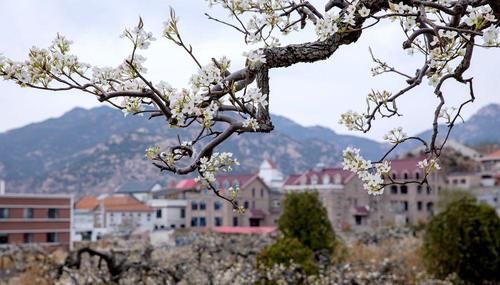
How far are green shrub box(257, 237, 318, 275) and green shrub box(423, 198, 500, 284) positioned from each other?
2254 mm

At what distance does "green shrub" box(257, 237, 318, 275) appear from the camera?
846 centimetres

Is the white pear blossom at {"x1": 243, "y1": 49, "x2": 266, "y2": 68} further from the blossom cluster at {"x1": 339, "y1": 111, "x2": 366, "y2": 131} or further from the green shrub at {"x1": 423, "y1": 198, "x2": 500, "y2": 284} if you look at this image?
the green shrub at {"x1": 423, "y1": 198, "x2": 500, "y2": 284}

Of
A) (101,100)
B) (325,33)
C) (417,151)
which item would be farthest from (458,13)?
(417,151)

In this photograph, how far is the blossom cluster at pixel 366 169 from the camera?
2.15 m

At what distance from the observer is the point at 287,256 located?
334 inches

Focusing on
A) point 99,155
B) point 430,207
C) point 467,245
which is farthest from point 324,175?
point 99,155

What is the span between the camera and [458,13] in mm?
2016

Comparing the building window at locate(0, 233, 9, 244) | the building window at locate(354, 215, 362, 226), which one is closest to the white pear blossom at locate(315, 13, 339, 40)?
the building window at locate(0, 233, 9, 244)

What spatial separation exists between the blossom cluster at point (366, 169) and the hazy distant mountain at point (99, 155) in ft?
259

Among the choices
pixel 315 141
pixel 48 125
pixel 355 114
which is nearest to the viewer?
pixel 355 114

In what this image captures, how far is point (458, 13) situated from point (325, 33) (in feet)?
1.47

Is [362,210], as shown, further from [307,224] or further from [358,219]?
[307,224]

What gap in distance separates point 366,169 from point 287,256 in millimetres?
6468

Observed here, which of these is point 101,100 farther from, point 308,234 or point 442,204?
point 442,204
